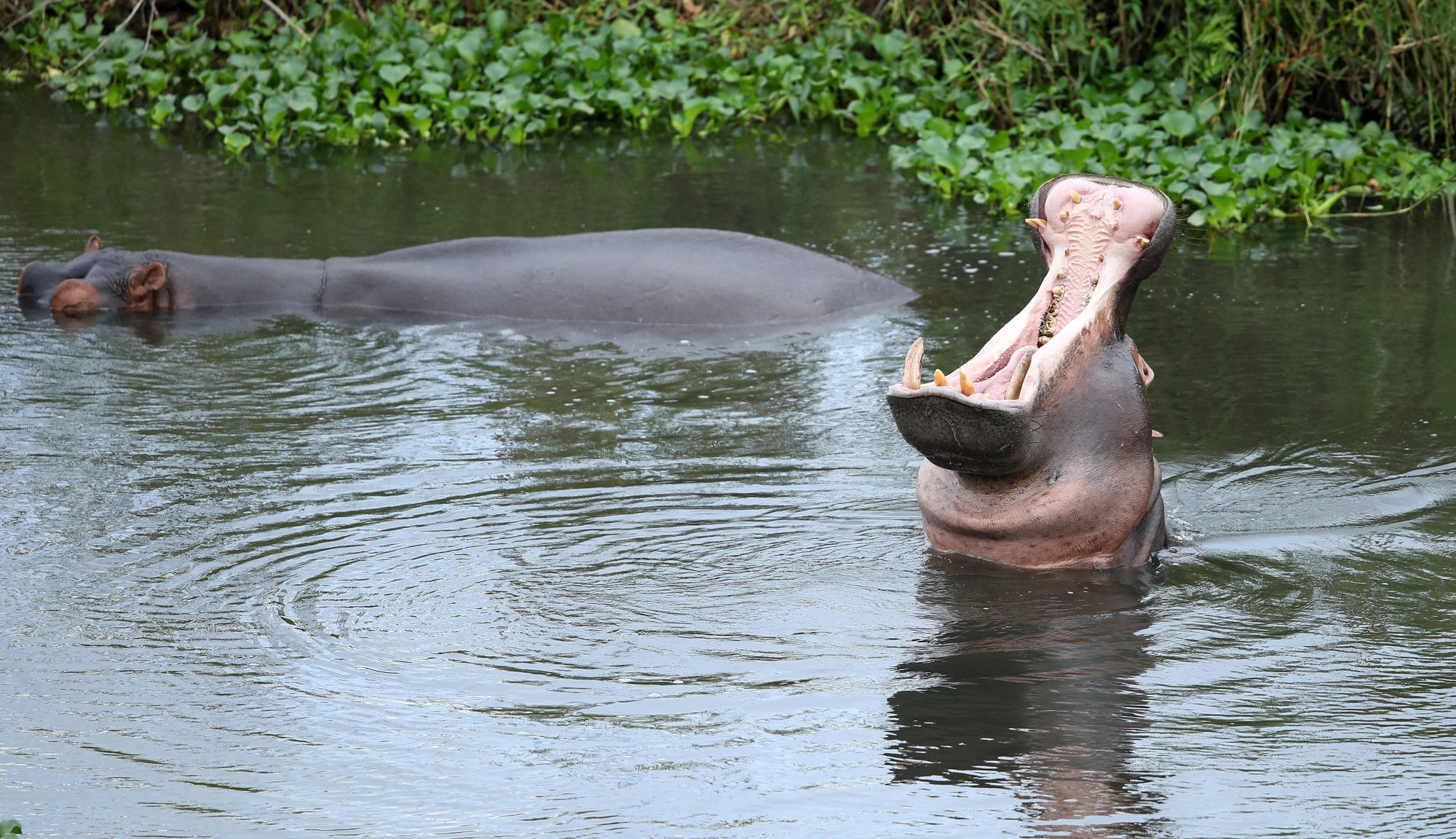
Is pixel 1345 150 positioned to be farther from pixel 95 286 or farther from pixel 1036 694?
pixel 1036 694

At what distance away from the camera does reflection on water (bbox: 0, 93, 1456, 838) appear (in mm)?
3375

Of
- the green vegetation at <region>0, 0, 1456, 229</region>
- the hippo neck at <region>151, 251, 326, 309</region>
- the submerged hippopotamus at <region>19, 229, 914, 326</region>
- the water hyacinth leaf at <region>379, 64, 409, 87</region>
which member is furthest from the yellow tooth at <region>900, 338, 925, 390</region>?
the water hyacinth leaf at <region>379, 64, 409, 87</region>

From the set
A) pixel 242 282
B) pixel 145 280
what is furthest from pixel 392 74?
pixel 145 280

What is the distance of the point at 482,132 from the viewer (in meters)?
11.1

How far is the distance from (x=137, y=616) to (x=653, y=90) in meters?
7.35

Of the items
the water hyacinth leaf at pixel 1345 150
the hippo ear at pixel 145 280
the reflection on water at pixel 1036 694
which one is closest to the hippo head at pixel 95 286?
the hippo ear at pixel 145 280

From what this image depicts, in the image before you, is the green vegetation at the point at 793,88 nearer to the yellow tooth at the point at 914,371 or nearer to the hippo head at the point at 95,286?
the hippo head at the point at 95,286

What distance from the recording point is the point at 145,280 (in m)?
7.66

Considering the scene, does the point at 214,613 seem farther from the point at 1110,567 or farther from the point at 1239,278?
the point at 1239,278

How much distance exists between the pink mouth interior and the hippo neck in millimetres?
4246

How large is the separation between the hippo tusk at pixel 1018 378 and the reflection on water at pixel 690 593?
20.9 inches

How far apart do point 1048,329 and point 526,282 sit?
3.76m

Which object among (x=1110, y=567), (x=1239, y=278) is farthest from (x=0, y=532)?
(x=1239, y=278)

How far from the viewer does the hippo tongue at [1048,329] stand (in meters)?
3.92
